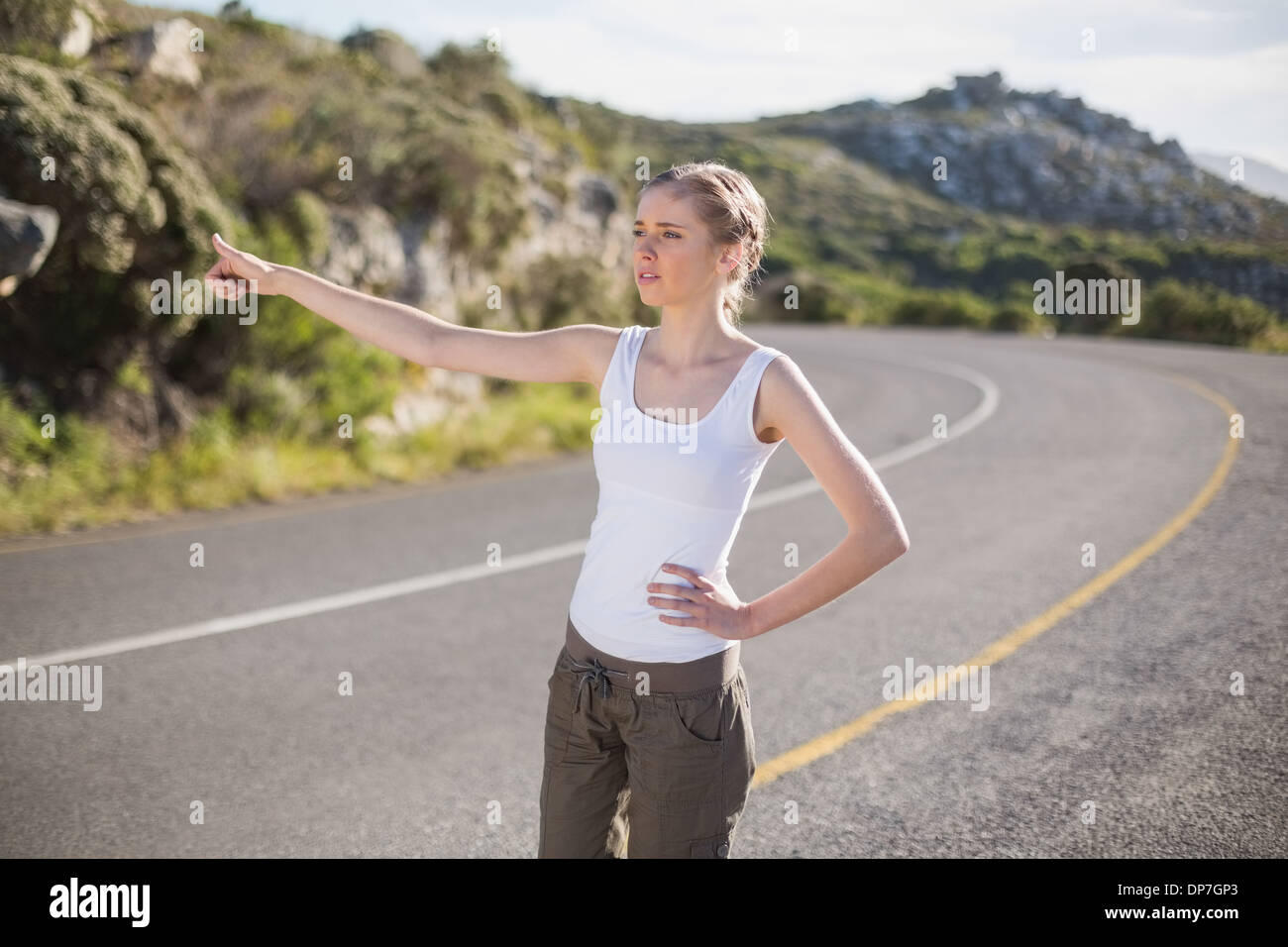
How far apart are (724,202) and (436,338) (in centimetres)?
94

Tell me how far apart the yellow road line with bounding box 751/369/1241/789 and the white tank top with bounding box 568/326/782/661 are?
4.71 feet

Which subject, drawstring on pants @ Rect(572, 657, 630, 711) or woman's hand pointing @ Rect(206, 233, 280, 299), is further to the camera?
woman's hand pointing @ Rect(206, 233, 280, 299)

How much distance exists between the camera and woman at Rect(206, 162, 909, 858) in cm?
222

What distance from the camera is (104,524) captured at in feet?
30.0

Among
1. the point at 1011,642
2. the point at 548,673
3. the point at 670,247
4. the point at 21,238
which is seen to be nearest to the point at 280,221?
the point at 21,238

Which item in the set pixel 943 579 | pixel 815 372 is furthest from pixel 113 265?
pixel 815 372

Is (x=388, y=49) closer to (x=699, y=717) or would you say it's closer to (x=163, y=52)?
(x=163, y=52)

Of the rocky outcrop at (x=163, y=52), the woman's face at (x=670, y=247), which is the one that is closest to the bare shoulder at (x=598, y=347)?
the woman's face at (x=670, y=247)

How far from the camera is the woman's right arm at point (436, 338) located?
2682 mm

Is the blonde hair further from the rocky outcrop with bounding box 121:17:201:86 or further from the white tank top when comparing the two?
the rocky outcrop with bounding box 121:17:201:86

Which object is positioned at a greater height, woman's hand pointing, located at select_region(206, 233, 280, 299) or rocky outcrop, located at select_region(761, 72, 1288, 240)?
rocky outcrop, located at select_region(761, 72, 1288, 240)

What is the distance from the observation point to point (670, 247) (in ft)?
7.50

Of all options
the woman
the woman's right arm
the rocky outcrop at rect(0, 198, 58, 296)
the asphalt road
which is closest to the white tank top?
the woman
